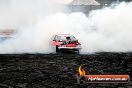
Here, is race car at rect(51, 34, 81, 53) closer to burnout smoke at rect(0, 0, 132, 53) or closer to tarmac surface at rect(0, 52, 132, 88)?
burnout smoke at rect(0, 0, 132, 53)

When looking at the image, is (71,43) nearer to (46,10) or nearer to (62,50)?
(62,50)

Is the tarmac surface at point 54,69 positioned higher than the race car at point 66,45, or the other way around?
the race car at point 66,45

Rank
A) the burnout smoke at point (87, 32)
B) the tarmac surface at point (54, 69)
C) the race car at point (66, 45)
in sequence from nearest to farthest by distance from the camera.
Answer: the tarmac surface at point (54, 69), the race car at point (66, 45), the burnout smoke at point (87, 32)

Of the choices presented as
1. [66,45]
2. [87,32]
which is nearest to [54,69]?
[66,45]

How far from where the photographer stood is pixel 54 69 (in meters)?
20.3

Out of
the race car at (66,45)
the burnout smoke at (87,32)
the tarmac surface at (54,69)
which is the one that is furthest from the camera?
the burnout smoke at (87,32)

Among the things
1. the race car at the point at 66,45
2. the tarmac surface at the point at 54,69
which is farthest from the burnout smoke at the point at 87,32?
the tarmac surface at the point at 54,69

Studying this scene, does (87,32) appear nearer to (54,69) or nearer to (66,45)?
(66,45)

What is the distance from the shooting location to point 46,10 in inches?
2564

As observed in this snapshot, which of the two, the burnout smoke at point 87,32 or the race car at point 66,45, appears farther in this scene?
the burnout smoke at point 87,32

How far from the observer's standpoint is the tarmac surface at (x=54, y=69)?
1623 centimetres

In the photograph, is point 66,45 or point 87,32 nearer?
point 66,45

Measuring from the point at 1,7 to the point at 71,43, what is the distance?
164 ft

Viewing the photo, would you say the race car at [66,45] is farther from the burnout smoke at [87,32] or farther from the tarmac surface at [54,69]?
the tarmac surface at [54,69]
